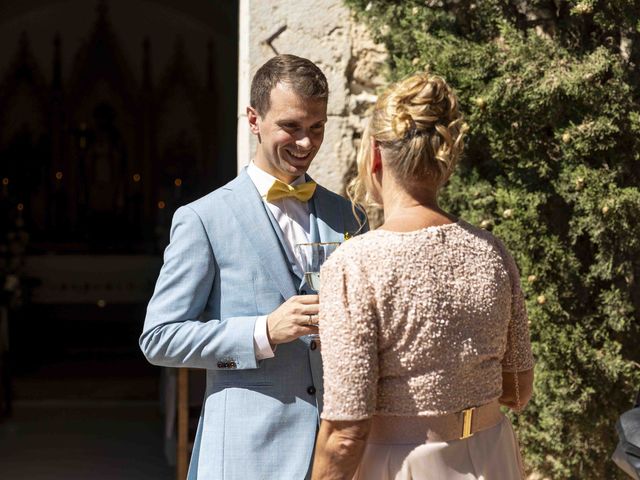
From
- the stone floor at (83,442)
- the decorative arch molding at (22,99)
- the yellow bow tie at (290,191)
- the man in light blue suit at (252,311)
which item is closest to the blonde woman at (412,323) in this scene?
the man in light blue suit at (252,311)

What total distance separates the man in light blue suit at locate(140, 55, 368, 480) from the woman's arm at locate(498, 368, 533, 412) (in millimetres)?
398

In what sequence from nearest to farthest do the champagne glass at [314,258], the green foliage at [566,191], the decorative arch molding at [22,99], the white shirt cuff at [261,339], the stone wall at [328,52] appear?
the champagne glass at [314,258], the white shirt cuff at [261,339], the green foliage at [566,191], the stone wall at [328,52], the decorative arch molding at [22,99]

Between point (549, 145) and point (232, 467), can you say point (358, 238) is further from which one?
point (549, 145)

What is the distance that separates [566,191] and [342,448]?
2.09 m

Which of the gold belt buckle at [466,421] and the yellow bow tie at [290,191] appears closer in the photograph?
the gold belt buckle at [466,421]

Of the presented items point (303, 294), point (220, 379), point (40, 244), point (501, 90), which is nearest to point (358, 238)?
point (303, 294)

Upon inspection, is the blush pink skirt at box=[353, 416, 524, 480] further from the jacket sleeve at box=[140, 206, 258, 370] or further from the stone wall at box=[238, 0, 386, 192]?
the stone wall at box=[238, 0, 386, 192]

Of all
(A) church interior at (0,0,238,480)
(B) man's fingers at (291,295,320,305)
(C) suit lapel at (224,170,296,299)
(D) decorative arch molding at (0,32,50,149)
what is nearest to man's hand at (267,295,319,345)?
(B) man's fingers at (291,295,320,305)

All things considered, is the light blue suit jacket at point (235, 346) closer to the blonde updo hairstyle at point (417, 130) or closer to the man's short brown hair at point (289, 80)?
the man's short brown hair at point (289, 80)

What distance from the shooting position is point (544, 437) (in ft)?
12.1

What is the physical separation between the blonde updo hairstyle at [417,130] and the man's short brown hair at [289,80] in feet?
1.32

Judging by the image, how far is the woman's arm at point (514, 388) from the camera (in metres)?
2.15

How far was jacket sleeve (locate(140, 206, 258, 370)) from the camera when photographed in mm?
2162

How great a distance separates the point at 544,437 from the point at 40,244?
28.7 ft
